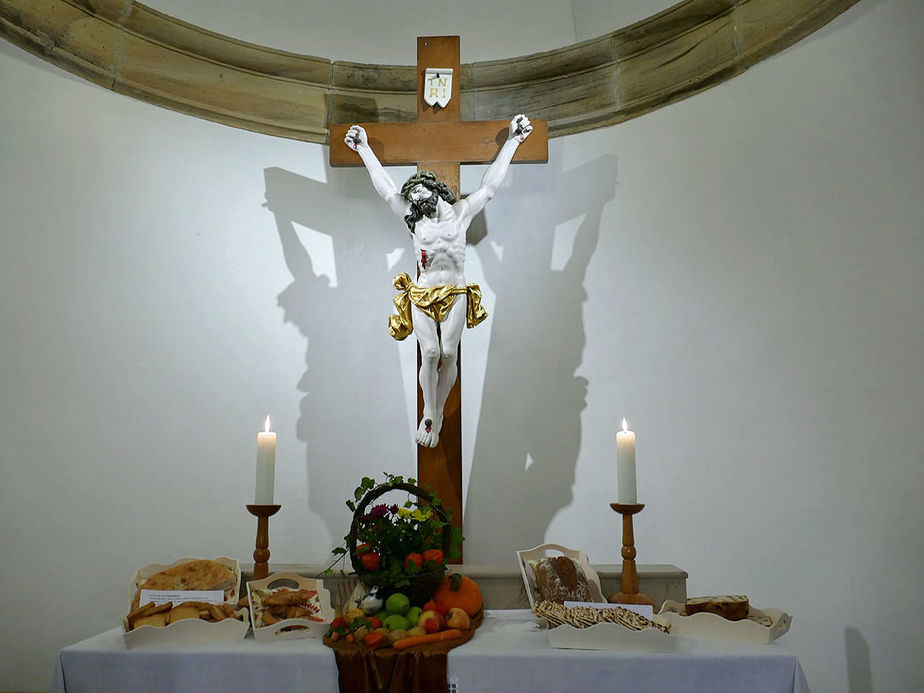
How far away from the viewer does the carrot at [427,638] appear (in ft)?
5.46

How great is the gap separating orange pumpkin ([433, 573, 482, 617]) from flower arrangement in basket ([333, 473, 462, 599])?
3cm

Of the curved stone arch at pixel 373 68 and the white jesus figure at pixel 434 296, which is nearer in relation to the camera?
the white jesus figure at pixel 434 296

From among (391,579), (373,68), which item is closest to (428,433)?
(391,579)

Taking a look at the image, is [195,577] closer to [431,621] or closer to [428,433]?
[431,621]

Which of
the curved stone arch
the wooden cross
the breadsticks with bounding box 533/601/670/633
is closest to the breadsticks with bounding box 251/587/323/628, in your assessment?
the breadsticks with bounding box 533/601/670/633

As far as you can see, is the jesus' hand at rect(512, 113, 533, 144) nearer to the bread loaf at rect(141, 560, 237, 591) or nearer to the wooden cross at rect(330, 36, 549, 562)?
the wooden cross at rect(330, 36, 549, 562)

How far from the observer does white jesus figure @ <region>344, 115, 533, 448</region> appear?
2.68 metres

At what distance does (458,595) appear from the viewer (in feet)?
6.30

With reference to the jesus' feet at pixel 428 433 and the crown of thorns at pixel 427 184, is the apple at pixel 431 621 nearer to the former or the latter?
the jesus' feet at pixel 428 433

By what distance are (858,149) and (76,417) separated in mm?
3257

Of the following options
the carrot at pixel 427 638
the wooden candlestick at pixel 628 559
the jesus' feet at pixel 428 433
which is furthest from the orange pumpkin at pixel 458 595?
the jesus' feet at pixel 428 433

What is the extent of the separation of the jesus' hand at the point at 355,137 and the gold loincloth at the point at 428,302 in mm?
637

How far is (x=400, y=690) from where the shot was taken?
1597 millimetres

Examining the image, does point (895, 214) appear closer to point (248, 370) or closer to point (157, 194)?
point (248, 370)
